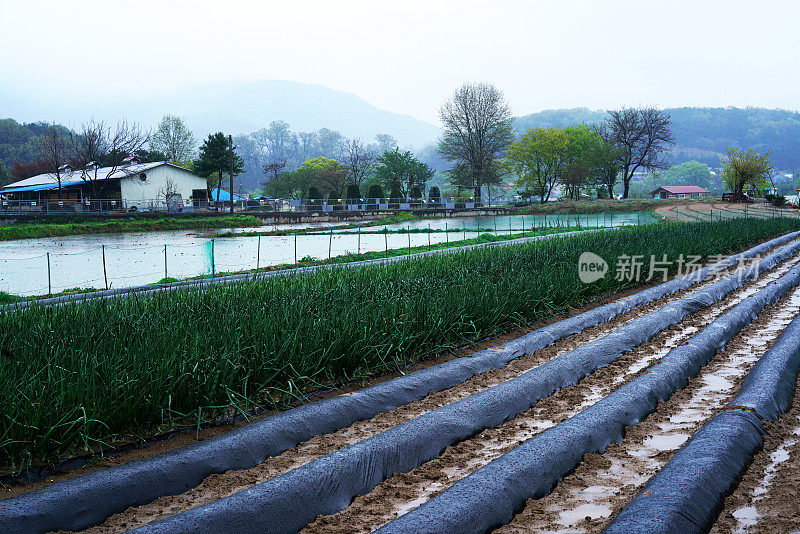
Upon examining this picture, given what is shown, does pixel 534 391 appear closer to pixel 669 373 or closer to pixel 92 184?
pixel 669 373

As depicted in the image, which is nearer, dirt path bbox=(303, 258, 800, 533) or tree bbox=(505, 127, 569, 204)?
dirt path bbox=(303, 258, 800, 533)

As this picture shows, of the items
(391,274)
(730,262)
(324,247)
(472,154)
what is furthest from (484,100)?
(391,274)

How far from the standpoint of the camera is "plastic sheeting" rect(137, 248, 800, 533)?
3020 mm

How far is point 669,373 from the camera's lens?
561 cm

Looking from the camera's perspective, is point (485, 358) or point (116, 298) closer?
point (485, 358)

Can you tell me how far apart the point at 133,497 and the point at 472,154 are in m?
61.2

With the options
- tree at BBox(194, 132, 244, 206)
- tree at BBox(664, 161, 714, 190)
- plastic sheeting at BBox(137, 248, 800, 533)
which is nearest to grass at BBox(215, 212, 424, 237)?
tree at BBox(194, 132, 244, 206)

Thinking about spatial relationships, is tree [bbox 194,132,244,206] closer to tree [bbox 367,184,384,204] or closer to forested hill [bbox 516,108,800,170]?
tree [bbox 367,184,384,204]

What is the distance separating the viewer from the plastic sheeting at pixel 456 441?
302 cm

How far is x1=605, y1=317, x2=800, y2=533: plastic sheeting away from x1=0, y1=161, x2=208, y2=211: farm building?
42001mm

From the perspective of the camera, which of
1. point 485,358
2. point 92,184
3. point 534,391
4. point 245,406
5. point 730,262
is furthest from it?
point 92,184

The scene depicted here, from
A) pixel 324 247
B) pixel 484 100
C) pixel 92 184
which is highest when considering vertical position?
pixel 484 100

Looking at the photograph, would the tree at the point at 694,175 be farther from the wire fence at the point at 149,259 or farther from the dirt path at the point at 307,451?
the dirt path at the point at 307,451

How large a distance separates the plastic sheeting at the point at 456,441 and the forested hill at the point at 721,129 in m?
138
